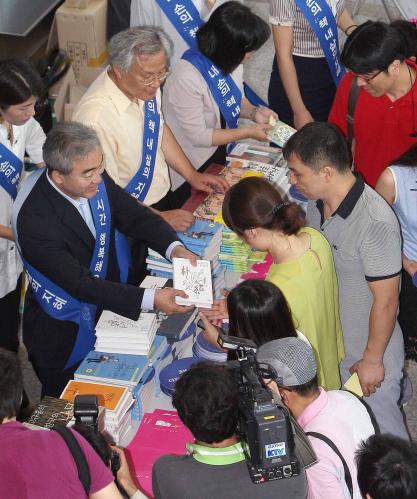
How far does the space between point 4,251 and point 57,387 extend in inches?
25.7

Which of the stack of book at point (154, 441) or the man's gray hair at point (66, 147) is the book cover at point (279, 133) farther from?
the stack of book at point (154, 441)

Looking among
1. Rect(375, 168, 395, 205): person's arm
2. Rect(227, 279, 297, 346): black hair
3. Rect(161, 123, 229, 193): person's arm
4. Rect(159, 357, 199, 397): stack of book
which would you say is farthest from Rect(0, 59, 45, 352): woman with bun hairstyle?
Rect(375, 168, 395, 205): person's arm

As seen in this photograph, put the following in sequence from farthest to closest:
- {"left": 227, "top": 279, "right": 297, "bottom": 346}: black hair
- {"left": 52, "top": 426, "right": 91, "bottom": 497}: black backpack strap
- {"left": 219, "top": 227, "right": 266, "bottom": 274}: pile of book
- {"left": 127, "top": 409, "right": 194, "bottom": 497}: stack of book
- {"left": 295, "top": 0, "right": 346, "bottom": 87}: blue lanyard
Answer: {"left": 295, "top": 0, "right": 346, "bottom": 87}: blue lanyard, {"left": 219, "top": 227, "right": 266, "bottom": 274}: pile of book, {"left": 127, "top": 409, "right": 194, "bottom": 497}: stack of book, {"left": 227, "top": 279, "right": 297, "bottom": 346}: black hair, {"left": 52, "top": 426, "right": 91, "bottom": 497}: black backpack strap

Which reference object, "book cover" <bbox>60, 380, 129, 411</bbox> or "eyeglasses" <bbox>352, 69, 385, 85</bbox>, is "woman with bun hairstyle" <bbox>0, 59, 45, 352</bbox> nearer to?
"book cover" <bbox>60, 380, 129, 411</bbox>

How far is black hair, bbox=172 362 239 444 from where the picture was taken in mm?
1953

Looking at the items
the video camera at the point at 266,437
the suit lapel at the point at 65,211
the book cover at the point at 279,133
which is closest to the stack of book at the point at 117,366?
the suit lapel at the point at 65,211

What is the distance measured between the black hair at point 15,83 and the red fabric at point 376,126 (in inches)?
52.8

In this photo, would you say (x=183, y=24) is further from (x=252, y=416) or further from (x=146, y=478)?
(x=252, y=416)

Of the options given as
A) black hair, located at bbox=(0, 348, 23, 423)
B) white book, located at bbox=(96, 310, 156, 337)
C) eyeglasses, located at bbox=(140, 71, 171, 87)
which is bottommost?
white book, located at bbox=(96, 310, 156, 337)

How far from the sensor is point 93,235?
303cm

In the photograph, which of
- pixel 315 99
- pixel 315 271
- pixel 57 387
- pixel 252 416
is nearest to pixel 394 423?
pixel 315 271

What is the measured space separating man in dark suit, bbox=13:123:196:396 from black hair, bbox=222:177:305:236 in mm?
476

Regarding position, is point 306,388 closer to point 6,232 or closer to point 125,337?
point 125,337

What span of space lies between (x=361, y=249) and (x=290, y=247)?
10.6 inches
